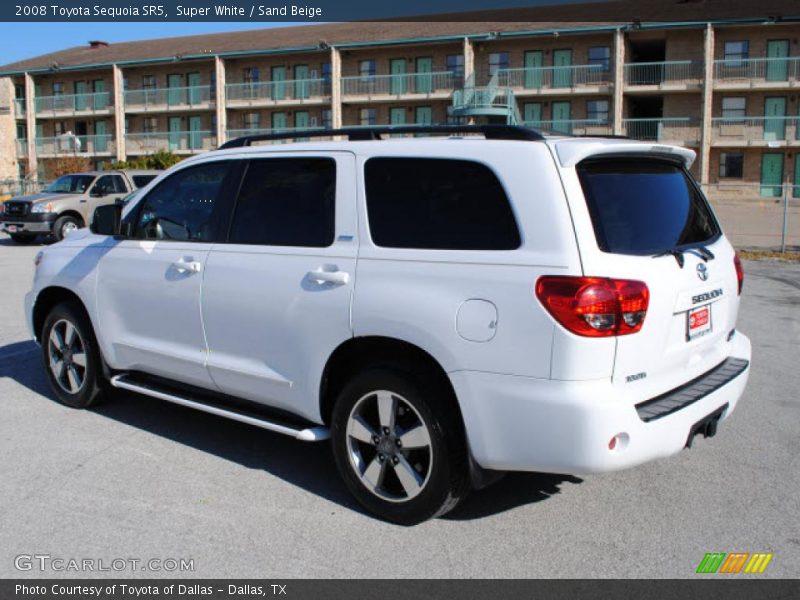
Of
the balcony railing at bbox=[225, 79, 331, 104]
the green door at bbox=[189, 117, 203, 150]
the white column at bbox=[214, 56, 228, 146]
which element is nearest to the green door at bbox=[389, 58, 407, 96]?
the balcony railing at bbox=[225, 79, 331, 104]

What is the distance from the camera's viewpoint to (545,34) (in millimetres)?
44125

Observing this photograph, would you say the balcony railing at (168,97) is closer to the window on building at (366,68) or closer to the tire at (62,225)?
the window on building at (366,68)

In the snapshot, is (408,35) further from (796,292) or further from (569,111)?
(796,292)

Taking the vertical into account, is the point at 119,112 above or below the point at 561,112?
above

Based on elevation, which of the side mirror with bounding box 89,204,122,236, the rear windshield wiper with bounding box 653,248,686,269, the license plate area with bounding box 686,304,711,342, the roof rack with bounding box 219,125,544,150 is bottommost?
the license plate area with bounding box 686,304,711,342

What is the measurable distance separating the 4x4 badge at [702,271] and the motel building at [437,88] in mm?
35784

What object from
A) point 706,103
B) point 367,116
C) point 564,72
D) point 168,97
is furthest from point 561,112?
point 168,97

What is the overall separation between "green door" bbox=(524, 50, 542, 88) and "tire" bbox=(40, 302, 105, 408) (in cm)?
4169

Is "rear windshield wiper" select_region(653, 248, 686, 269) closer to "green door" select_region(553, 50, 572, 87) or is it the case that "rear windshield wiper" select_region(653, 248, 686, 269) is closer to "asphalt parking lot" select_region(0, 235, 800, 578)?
"asphalt parking lot" select_region(0, 235, 800, 578)

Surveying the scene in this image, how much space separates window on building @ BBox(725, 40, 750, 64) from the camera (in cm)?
4259

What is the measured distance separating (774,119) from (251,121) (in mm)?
31776

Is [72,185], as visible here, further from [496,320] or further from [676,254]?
[676,254]

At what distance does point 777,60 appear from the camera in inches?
1624

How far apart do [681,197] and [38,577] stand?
3690 millimetres
